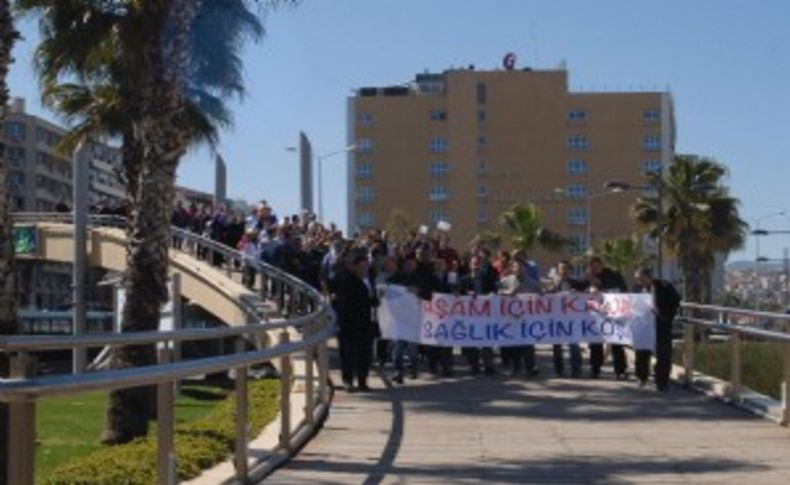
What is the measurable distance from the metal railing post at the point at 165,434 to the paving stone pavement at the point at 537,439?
6.39 feet

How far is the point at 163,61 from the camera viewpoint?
53.4 ft

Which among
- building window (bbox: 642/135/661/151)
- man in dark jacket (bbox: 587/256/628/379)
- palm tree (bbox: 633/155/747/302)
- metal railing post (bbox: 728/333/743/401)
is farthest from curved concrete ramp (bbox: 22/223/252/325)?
building window (bbox: 642/135/661/151)

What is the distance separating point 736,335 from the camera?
15.5m

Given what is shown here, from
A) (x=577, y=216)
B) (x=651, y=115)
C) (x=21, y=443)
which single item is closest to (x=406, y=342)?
(x=21, y=443)

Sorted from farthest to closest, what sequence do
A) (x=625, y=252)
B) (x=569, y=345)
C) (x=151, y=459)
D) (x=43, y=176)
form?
(x=43, y=176) → (x=625, y=252) → (x=569, y=345) → (x=151, y=459)

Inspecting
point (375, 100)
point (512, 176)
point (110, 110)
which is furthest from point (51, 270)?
point (110, 110)

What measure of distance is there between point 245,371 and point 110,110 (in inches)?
862

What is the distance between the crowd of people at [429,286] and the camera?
1698 centimetres

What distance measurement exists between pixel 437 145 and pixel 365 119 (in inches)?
269

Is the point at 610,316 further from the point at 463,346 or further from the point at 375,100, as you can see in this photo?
the point at 375,100

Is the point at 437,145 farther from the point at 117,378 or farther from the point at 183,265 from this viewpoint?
the point at 117,378

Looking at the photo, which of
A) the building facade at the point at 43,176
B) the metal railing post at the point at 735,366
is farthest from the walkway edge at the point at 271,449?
the building facade at the point at 43,176

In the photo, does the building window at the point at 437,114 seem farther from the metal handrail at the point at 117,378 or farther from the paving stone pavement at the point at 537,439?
the metal handrail at the point at 117,378

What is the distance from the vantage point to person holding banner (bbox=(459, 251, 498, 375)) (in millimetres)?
19484
